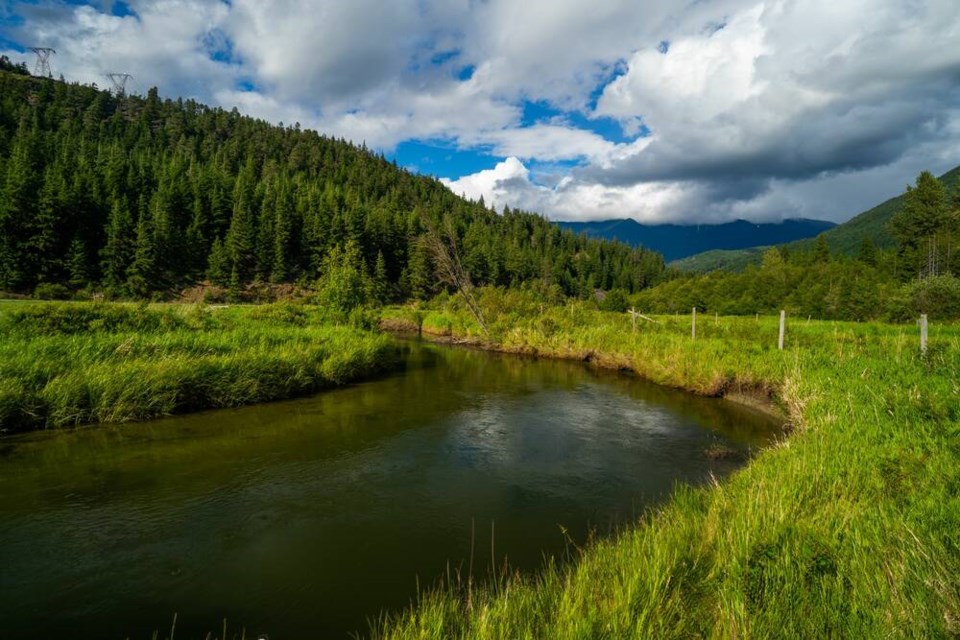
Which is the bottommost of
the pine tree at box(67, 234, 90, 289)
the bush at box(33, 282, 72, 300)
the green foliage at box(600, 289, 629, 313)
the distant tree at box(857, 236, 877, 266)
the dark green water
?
the dark green water

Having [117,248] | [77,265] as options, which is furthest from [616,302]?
[77,265]

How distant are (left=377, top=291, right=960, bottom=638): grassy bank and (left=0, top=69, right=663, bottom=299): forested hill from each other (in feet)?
82.4

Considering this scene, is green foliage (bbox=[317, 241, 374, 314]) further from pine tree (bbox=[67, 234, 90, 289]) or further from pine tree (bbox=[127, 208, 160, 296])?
pine tree (bbox=[67, 234, 90, 289])

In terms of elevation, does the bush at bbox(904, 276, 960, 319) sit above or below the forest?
below

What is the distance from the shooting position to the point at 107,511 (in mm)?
8086

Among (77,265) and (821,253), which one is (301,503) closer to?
(77,265)

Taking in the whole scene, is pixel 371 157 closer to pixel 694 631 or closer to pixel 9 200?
pixel 9 200

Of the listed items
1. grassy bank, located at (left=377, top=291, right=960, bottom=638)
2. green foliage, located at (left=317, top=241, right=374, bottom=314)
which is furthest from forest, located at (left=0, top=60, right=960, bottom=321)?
grassy bank, located at (left=377, top=291, right=960, bottom=638)

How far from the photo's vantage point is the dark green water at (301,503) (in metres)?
6.02

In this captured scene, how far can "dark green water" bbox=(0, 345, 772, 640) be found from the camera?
237 inches

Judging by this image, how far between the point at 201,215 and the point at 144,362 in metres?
79.8

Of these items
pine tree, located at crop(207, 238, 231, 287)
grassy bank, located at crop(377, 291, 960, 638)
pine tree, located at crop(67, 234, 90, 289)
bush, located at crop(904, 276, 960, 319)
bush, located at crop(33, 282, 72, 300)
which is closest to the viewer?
grassy bank, located at crop(377, 291, 960, 638)

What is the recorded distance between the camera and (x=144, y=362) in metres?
13.9

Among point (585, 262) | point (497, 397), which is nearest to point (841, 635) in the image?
point (497, 397)
